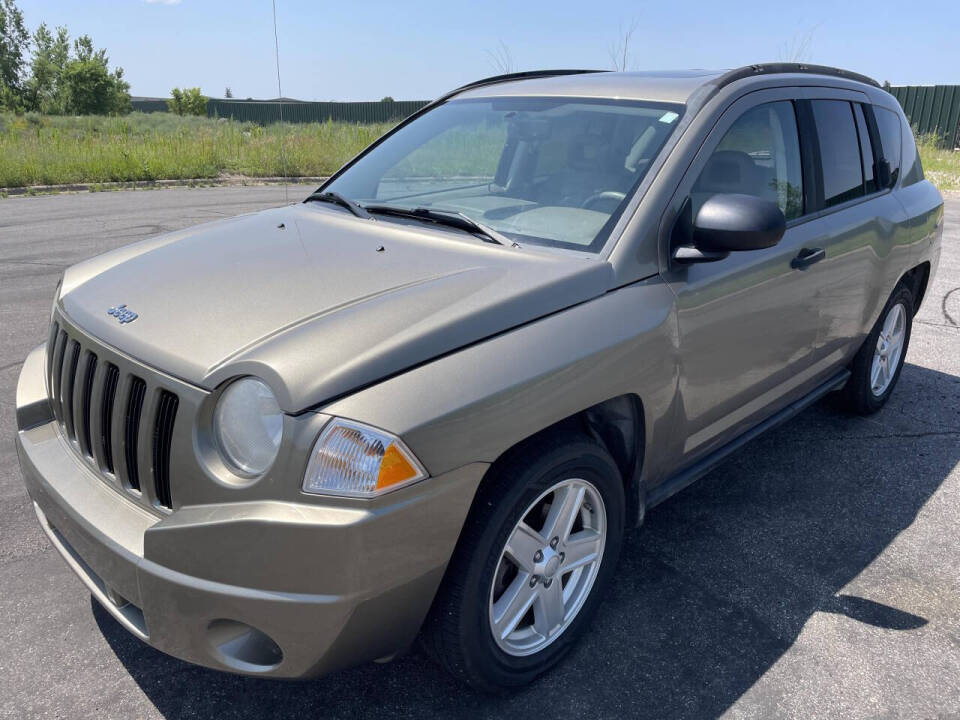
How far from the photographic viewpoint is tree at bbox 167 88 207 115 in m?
57.8

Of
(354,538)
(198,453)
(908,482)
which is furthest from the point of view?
(908,482)

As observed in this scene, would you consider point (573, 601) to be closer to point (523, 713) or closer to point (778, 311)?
point (523, 713)

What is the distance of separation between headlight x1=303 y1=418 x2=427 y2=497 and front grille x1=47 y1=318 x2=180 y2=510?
0.44m

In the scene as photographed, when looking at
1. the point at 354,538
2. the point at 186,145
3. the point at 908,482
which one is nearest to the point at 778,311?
the point at 908,482

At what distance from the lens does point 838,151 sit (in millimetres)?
3744

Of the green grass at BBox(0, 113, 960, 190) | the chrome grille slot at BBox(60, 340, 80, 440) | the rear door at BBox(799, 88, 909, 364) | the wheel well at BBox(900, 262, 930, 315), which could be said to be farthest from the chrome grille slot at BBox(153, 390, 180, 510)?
the green grass at BBox(0, 113, 960, 190)

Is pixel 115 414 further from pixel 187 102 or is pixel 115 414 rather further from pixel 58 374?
pixel 187 102

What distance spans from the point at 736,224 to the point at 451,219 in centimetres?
100

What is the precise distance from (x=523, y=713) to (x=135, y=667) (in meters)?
1.22

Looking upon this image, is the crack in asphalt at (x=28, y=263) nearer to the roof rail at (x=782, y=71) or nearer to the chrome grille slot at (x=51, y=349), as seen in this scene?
the chrome grille slot at (x=51, y=349)

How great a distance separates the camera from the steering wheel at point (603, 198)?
272cm

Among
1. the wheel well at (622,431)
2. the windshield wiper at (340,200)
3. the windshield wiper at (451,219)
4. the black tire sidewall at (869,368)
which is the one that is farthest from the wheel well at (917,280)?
the windshield wiper at (340,200)

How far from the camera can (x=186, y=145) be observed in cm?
1838

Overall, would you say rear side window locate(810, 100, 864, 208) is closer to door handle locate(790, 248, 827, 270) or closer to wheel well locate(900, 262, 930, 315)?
door handle locate(790, 248, 827, 270)
